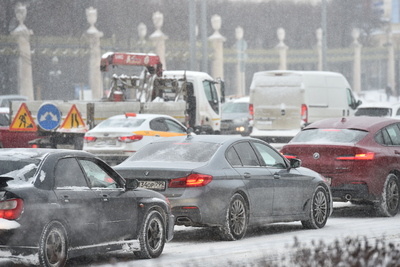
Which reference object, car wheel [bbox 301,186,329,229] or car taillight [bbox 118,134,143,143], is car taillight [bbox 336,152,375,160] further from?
car taillight [bbox 118,134,143,143]

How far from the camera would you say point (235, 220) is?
12.8m

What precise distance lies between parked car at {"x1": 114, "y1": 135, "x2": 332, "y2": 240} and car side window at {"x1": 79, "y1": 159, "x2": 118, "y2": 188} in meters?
1.58

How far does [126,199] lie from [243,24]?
4199 inches

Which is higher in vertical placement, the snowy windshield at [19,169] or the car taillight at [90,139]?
the snowy windshield at [19,169]

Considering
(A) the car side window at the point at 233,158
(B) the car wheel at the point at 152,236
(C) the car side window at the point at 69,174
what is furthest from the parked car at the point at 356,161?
(C) the car side window at the point at 69,174

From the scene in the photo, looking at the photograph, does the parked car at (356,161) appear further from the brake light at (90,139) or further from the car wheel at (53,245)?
the brake light at (90,139)

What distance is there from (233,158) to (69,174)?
11.3 ft

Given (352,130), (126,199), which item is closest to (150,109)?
(352,130)

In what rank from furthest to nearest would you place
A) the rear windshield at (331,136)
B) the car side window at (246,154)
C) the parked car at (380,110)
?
1. the parked car at (380,110)
2. the rear windshield at (331,136)
3. the car side window at (246,154)

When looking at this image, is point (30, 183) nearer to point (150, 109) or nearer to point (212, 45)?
point (150, 109)

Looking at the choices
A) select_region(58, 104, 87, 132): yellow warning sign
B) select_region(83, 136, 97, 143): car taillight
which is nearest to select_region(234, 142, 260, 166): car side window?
select_region(83, 136, 97, 143): car taillight

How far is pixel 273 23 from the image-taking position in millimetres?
120250

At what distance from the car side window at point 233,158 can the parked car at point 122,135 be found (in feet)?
34.7

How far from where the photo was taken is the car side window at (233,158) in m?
13.1
